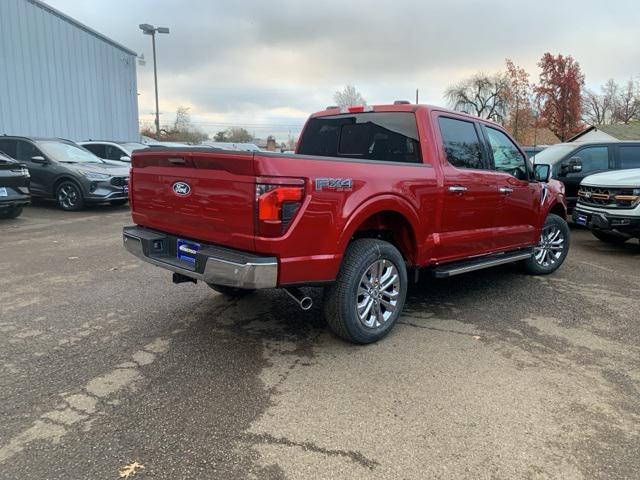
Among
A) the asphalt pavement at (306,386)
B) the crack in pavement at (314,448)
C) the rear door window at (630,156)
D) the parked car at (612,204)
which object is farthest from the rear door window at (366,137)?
the rear door window at (630,156)

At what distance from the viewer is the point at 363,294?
3.89 meters

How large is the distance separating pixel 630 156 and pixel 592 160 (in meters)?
0.72

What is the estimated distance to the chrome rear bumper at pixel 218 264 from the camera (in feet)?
10.5

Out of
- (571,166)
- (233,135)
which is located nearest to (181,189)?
(571,166)

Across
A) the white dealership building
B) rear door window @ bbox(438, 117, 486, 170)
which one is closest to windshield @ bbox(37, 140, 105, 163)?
the white dealership building

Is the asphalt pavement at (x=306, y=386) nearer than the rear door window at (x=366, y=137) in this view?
Yes

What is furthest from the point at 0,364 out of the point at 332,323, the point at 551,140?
the point at 551,140

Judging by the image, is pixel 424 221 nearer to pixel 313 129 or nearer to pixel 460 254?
pixel 460 254

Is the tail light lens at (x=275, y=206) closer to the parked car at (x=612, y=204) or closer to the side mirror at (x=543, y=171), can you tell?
the side mirror at (x=543, y=171)

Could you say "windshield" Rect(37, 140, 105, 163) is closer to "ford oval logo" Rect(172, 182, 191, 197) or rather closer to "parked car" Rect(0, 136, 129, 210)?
"parked car" Rect(0, 136, 129, 210)

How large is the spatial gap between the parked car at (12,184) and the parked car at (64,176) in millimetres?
1600

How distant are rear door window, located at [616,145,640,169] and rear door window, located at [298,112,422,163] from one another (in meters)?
7.79

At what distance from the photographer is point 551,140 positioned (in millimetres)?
44094

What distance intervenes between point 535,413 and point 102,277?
485 cm
